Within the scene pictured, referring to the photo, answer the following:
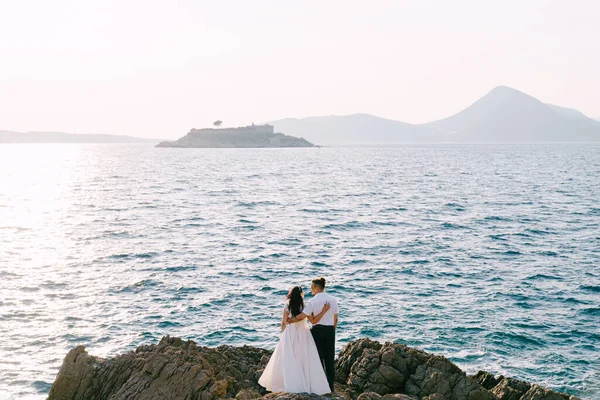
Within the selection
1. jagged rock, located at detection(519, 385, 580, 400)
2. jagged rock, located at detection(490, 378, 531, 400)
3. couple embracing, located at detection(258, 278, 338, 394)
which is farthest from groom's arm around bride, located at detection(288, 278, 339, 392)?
jagged rock, located at detection(519, 385, 580, 400)

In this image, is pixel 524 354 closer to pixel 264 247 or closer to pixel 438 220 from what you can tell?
pixel 264 247

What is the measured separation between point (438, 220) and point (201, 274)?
27.4 m

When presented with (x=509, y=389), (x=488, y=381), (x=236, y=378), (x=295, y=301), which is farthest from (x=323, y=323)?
(x=488, y=381)

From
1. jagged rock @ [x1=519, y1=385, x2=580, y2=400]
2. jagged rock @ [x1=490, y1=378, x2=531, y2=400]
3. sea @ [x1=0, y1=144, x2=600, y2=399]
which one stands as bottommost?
sea @ [x1=0, y1=144, x2=600, y2=399]

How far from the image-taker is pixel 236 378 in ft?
42.9

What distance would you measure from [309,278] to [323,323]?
19.2 m

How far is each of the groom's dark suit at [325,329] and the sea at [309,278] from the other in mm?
8866

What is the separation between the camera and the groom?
11305 mm

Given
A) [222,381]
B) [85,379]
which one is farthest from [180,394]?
[85,379]

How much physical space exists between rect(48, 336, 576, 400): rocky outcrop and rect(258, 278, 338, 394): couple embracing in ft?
1.51

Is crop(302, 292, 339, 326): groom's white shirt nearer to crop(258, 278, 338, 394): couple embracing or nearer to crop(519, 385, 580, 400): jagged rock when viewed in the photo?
crop(258, 278, 338, 394): couple embracing

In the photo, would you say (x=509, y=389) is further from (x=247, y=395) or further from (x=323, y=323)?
(x=247, y=395)

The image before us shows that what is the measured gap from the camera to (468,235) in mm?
43812

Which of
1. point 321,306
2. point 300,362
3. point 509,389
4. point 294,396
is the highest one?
point 321,306
